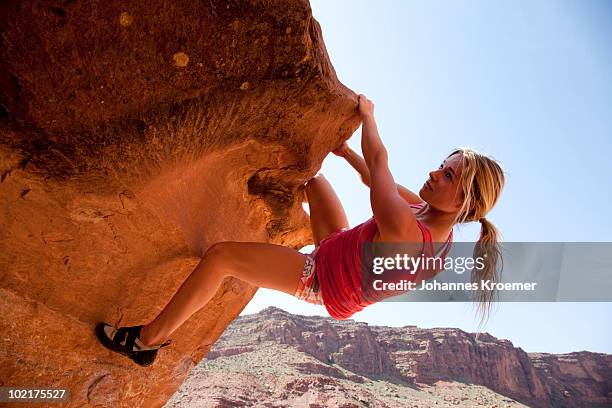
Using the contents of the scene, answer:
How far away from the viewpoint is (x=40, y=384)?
2.52m

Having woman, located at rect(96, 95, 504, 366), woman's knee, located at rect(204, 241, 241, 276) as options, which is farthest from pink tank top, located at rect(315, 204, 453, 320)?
woman's knee, located at rect(204, 241, 241, 276)

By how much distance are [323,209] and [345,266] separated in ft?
3.71

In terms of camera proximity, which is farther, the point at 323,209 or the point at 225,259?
the point at 323,209

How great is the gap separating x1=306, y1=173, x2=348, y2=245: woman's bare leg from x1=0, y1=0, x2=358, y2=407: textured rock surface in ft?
2.09

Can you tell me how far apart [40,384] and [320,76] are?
2482 mm

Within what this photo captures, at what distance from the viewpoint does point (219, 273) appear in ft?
8.45

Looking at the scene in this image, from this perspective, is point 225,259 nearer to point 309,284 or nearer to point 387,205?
point 309,284

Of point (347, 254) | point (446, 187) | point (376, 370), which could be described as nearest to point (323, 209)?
point (347, 254)

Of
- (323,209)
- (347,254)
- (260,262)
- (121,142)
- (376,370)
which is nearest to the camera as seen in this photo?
(121,142)

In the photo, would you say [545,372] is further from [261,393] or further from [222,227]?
[222,227]

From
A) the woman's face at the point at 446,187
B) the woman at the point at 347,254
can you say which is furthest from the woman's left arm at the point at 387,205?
the woman's face at the point at 446,187

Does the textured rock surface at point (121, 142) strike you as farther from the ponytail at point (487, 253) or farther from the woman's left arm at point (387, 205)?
the ponytail at point (487, 253)

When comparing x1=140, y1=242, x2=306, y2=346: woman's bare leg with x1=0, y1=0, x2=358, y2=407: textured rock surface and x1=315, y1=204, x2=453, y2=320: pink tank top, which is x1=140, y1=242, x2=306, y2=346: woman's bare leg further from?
x1=0, y1=0, x2=358, y2=407: textured rock surface

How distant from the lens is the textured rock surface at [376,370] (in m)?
19.7
